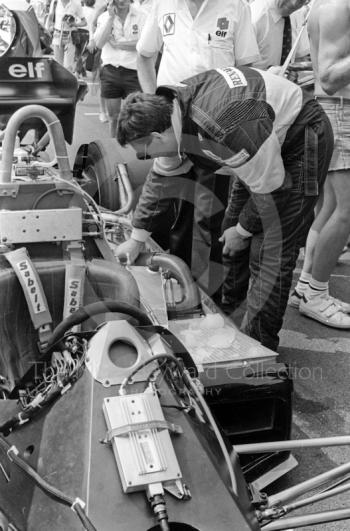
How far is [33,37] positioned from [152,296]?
5.85ft

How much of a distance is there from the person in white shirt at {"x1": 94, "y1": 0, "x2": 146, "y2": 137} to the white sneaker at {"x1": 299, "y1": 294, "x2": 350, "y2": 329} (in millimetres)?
2850

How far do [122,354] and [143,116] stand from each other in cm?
110

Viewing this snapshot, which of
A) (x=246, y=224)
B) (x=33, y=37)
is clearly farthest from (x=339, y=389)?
(x=33, y=37)

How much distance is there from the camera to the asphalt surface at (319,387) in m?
2.41

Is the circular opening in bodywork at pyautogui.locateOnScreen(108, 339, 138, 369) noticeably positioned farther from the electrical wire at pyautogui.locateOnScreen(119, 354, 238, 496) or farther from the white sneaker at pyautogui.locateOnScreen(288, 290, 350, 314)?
the white sneaker at pyautogui.locateOnScreen(288, 290, 350, 314)

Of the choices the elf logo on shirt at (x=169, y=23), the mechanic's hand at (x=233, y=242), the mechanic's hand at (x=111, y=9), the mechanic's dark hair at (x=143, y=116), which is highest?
the mechanic's hand at (x=111, y=9)

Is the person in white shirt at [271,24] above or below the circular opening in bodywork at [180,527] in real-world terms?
above

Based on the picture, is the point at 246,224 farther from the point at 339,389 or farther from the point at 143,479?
the point at 143,479

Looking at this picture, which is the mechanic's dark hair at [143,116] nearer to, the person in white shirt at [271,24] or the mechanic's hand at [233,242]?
the mechanic's hand at [233,242]

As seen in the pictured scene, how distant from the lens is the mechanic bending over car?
2.40 m

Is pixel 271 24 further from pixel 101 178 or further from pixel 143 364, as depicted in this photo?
pixel 143 364

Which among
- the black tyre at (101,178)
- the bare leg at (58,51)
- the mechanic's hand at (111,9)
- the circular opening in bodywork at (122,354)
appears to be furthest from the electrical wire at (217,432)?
the bare leg at (58,51)

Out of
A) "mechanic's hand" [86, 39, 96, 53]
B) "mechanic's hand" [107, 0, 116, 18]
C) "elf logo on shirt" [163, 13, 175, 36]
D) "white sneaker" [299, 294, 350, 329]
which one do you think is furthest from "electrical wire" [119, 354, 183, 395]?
"mechanic's hand" [86, 39, 96, 53]

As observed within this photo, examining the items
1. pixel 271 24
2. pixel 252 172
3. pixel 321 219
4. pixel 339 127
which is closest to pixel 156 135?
pixel 252 172
